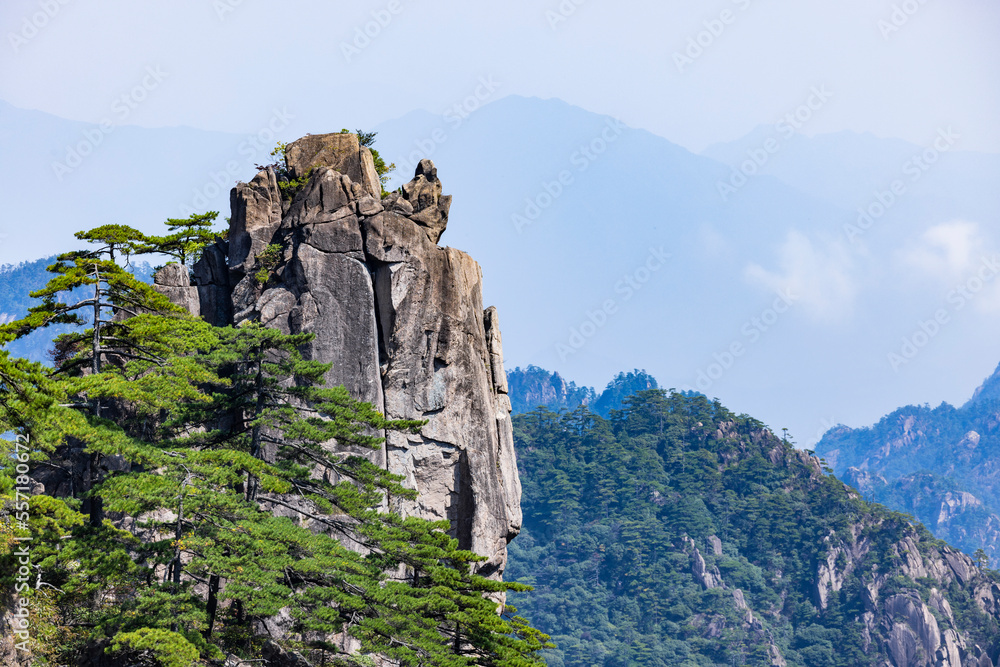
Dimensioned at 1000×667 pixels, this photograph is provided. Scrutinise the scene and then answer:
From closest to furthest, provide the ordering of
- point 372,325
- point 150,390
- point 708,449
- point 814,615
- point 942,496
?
point 150,390 < point 372,325 < point 814,615 < point 708,449 < point 942,496

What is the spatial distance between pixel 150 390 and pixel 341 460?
16.3 feet

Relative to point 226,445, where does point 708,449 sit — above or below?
above

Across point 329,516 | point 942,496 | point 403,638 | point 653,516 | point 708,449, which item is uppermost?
point 942,496

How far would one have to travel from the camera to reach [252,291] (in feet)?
97.6

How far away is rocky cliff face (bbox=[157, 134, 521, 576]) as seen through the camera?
95.1 ft

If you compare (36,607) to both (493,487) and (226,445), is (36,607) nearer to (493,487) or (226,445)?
(226,445)

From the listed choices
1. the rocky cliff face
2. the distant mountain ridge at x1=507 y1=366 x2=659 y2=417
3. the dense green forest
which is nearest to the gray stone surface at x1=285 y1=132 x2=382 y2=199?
the rocky cliff face

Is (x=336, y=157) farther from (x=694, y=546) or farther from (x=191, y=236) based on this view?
(x=694, y=546)

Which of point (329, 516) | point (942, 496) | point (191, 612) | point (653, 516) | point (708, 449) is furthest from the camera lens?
point (942, 496)

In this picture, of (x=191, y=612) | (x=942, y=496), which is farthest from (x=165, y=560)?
(x=942, y=496)

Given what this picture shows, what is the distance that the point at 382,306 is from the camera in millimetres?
29656

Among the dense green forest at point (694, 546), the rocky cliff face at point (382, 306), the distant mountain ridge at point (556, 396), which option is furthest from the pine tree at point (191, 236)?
the distant mountain ridge at point (556, 396)

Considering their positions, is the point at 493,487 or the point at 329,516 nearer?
the point at 329,516

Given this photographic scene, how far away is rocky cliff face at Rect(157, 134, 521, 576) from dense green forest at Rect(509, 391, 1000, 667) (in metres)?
68.6
